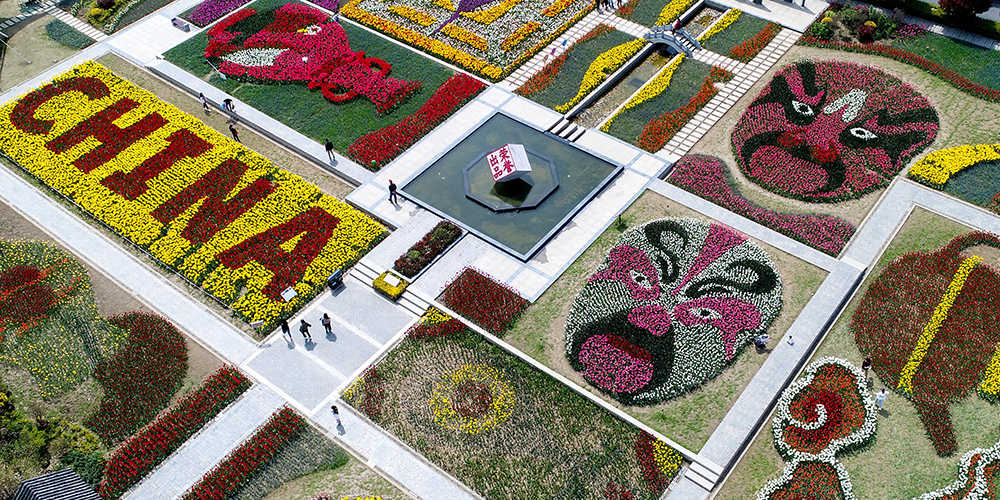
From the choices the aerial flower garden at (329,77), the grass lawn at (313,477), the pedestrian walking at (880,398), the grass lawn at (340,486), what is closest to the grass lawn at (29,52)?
the aerial flower garden at (329,77)

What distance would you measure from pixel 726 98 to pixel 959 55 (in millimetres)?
16080

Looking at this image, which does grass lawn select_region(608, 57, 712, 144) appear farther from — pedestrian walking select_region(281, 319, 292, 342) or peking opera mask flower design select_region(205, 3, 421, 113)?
pedestrian walking select_region(281, 319, 292, 342)

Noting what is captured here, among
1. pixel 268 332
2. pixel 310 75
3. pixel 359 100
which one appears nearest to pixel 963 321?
pixel 268 332

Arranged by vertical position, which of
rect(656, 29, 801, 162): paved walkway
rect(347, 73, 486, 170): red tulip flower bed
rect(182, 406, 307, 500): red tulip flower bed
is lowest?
rect(182, 406, 307, 500): red tulip flower bed

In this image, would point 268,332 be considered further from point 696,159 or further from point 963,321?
point 963,321

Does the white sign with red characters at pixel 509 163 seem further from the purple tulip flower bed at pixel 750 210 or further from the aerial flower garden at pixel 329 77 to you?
the purple tulip flower bed at pixel 750 210

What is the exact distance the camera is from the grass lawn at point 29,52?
5231 centimetres

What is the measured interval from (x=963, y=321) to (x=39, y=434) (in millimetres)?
40019

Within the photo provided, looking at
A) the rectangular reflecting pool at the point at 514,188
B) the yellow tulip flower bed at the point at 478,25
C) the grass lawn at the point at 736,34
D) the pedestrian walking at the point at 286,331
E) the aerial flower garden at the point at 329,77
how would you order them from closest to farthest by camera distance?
the pedestrian walking at the point at 286,331 → the rectangular reflecting pool at the point at 514,188 → the aerial flower garden at the point at 329,77 → the yellow tulip flower bed at the point at 478,25 → the grass lawn at the point at 736,34

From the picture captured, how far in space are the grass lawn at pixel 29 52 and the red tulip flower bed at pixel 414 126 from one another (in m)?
25.1

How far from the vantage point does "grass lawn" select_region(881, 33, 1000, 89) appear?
1890 inches

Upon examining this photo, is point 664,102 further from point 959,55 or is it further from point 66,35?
point 66,35

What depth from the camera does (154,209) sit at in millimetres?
41719

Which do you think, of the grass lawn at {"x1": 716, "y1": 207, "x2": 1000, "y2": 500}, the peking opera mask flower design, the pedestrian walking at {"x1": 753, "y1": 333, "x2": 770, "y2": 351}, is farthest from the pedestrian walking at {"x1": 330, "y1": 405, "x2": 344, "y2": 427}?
the peking opera mask flower design
